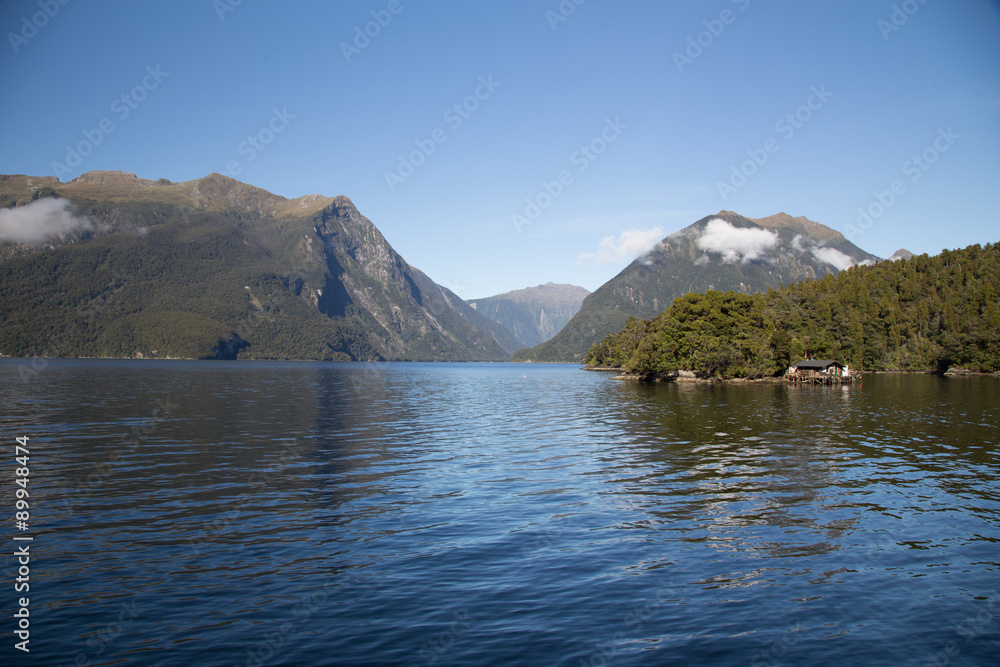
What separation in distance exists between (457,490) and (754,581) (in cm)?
1410

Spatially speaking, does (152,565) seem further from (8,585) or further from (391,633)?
(391,633)

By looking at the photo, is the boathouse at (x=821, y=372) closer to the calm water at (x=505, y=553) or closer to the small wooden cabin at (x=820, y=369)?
the small wooden cabin at (x=820, y=369)

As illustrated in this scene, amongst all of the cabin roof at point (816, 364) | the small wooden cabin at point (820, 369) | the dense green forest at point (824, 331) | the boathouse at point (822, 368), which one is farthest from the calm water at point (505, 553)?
the boathouse at point (822, 368)

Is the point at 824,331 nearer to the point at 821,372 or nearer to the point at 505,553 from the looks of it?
the point at 821,372

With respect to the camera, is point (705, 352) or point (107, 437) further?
point (705, 352)

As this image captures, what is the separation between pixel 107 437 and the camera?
131 ft

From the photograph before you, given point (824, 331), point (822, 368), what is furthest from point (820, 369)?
point (824, 331)

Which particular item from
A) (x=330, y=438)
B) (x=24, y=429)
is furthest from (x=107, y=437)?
(x=330, y=438)

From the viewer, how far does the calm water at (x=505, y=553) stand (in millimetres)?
12055

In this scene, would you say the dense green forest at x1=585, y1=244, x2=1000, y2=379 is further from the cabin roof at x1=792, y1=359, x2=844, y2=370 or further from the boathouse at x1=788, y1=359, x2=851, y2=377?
the cabin roof at x1=792, y1=359, x2=844, y2=370

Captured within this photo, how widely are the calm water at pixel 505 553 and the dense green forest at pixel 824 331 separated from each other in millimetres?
102060

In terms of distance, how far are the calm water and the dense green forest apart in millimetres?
102060

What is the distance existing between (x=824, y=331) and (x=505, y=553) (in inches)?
7309

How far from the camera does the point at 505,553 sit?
1764 centimetres
